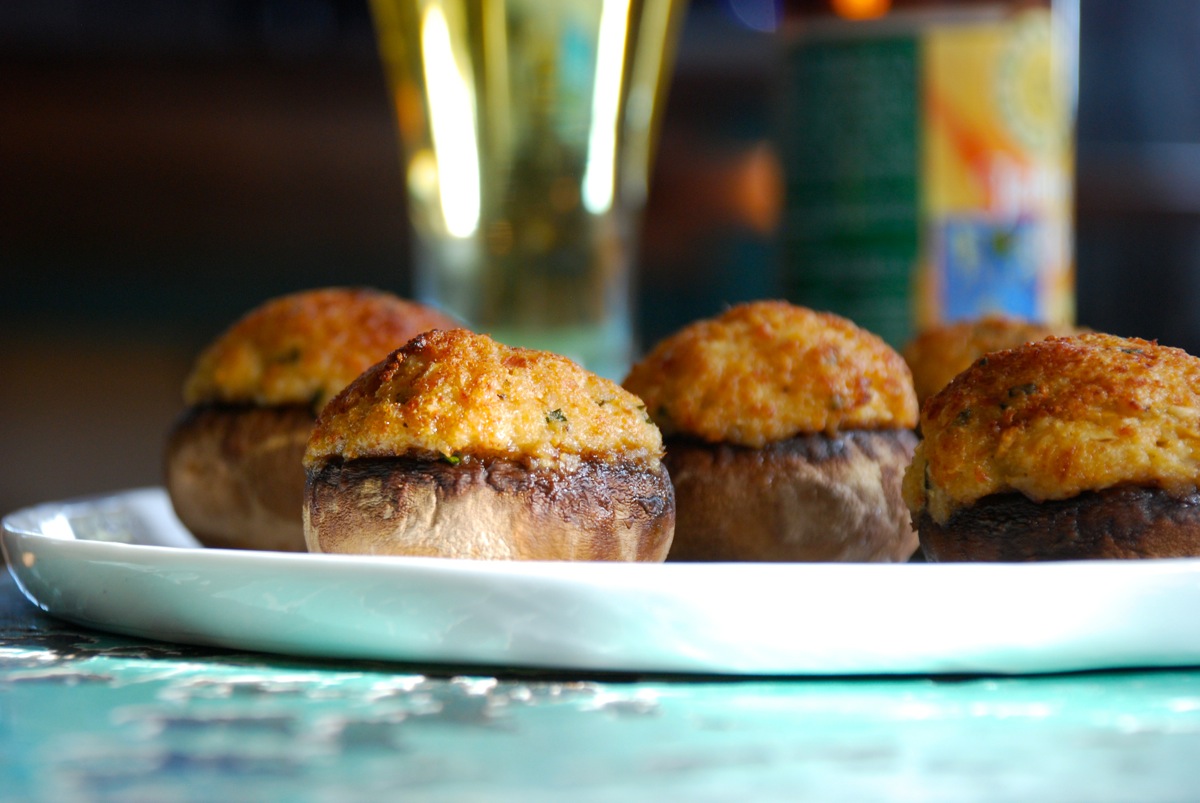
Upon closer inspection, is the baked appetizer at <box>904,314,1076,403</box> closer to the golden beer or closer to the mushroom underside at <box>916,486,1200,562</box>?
the mushroom underside at <box>916,486,1200,562</box>

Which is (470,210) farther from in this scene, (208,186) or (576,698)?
(208,186)

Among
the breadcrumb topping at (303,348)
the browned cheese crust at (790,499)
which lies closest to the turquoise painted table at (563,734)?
the browned cheese crust at (790,499)

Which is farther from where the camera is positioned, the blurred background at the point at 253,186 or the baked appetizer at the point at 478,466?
the blurred background at the point at 253,186

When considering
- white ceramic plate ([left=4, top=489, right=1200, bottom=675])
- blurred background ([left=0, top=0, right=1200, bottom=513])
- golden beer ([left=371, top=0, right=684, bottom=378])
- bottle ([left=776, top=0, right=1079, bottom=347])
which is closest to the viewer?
white ceramic plate ([left=4, top=489, right=1200, bottom=675])

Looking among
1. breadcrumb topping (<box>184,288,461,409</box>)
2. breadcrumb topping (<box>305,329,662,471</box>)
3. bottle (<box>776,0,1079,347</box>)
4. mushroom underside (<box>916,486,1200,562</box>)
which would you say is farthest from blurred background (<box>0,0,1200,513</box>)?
mushroom underside (<box>916,486,1200,562</box>)

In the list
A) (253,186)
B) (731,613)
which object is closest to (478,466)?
(731,613)

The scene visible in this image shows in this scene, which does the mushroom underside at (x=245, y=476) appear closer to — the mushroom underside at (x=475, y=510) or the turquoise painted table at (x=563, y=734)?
the mushroom underside at (x=475, y=510)

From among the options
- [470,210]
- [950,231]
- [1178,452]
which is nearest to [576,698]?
[1178,452]
